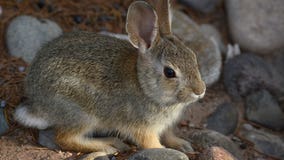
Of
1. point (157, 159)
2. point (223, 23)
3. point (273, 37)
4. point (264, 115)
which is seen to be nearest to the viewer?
point (157, 159)

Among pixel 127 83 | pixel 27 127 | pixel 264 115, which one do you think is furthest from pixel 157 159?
pixel 264 115

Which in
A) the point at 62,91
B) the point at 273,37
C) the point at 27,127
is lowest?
the point at 27,127

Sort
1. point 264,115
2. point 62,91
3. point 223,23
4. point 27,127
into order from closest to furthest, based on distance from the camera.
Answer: point 62,91
point 27,127
point 264,115
point 223,23

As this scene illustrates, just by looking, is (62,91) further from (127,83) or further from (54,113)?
(127,83)

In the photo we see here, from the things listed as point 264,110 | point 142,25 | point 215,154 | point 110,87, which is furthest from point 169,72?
point 264,110

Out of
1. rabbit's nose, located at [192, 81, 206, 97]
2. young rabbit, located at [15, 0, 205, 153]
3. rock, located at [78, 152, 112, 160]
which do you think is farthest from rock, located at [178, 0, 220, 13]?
rock, located at [78, 152, 112, 160]

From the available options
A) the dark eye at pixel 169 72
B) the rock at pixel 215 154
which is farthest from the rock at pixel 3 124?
A: the rock at pixel 215 154

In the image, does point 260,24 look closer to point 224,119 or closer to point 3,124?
point 224,119
